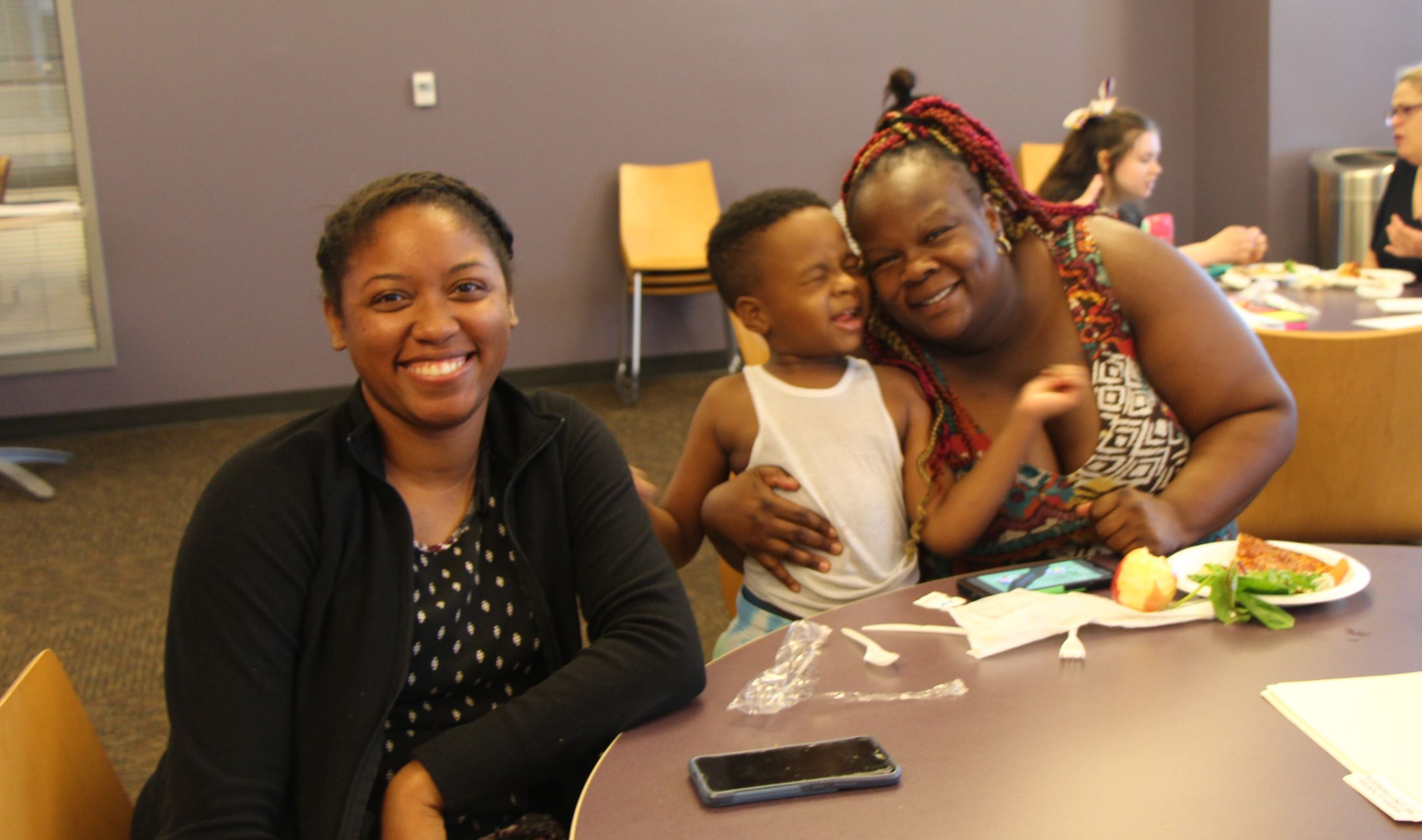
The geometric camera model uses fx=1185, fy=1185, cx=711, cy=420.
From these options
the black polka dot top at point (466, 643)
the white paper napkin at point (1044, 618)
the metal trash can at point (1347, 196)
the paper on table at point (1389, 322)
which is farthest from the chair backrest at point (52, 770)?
the metal trash can at point (1347, 196)

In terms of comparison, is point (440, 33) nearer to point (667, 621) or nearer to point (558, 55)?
point (558, 55)

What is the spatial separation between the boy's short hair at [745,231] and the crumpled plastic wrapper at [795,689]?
73 cm

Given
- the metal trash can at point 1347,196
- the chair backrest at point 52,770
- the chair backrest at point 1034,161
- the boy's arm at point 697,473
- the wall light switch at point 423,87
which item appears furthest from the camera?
the chair backrest at point 1034,161

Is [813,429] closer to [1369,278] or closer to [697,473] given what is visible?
[697,473]

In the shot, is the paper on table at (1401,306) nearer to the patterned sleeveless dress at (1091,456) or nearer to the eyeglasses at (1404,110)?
the eyeglasses at (1404,110)

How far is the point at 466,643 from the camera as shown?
1339 mm

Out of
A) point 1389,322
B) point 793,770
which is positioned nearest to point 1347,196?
point 1389,322

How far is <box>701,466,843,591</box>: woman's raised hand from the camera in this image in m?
1.68

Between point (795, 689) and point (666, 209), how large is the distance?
206 inches

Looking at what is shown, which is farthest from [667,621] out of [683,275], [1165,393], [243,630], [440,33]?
[440,33]

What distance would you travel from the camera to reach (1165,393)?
1771 mm

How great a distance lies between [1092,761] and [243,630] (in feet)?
2.68

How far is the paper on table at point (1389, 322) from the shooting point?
2998mm

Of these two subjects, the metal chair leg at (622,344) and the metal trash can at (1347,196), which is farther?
the metal trash can at (1347,196)
